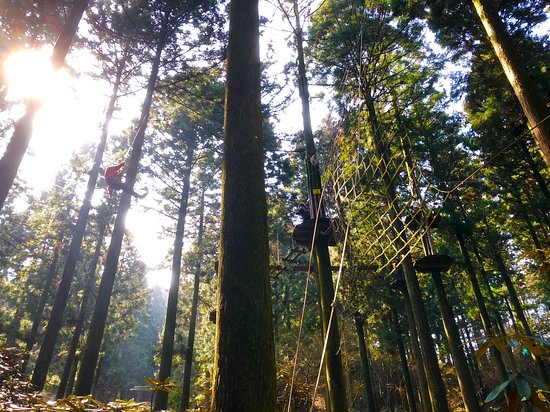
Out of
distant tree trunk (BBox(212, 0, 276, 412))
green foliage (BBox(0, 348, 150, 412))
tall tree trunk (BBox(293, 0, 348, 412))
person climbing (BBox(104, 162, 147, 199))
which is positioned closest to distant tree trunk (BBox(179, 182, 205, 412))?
person climbing (BBox(104, 162, 147, 199))

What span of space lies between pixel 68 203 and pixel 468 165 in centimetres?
2266

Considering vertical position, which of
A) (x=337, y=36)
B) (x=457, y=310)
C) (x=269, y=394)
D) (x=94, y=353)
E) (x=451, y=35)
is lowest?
(x=269, y=394)

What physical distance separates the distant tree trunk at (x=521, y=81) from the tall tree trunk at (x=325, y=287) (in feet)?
12.8

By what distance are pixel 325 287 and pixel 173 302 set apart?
11.2m

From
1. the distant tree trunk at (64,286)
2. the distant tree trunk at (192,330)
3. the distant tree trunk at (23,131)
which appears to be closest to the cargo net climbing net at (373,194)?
the distant tree trunk at (23,131)

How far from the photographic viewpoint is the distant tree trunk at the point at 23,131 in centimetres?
638

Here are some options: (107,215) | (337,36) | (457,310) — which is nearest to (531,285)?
(457,310)

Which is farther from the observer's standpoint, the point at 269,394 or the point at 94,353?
the point at 94,353

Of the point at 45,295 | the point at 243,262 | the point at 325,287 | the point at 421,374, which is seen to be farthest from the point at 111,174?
the point at 45,295

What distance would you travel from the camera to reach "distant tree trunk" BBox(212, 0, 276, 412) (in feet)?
6.63

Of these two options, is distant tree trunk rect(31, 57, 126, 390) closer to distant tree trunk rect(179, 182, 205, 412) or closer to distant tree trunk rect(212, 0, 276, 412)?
distant tree trunk rect(179, 182, 205, 412)

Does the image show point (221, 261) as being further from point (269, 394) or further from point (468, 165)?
point (468, 165)

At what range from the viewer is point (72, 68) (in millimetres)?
12547

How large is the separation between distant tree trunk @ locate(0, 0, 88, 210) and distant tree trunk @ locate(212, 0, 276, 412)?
5784 millimetres
